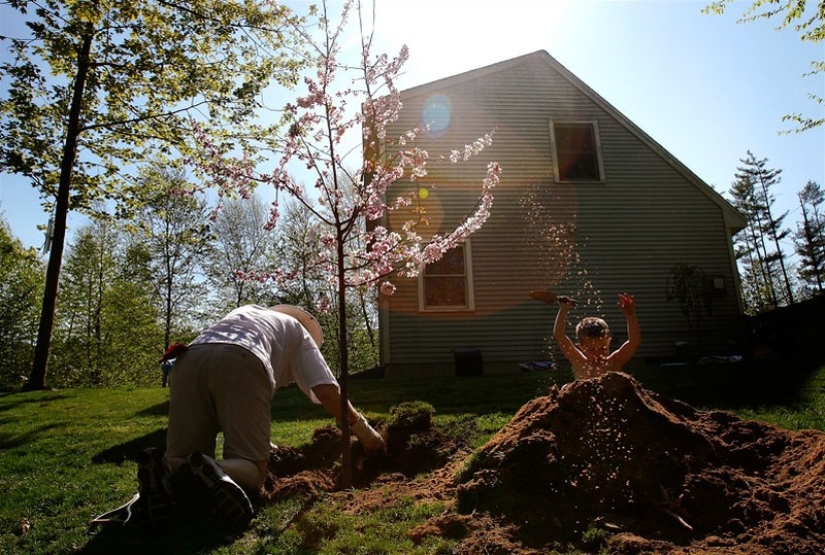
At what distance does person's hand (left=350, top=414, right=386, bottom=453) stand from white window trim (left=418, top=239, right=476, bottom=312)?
279 inches

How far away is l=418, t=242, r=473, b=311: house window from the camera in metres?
11.4

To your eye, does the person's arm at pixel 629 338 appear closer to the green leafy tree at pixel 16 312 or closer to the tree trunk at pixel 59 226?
the tree trunk at pixel 59 226

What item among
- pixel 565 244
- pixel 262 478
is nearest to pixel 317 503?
pixel 262 478

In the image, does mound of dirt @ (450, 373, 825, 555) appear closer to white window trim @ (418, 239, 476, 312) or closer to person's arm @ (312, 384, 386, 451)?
person's arm @ (312, 384, 386, 451)

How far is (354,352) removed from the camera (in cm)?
2752

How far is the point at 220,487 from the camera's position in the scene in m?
2.59

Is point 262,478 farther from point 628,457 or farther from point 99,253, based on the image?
point 99,253

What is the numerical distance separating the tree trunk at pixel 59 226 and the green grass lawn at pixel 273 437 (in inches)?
34.1

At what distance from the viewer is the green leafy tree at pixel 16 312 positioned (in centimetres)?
2294

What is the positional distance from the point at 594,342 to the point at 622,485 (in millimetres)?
1650

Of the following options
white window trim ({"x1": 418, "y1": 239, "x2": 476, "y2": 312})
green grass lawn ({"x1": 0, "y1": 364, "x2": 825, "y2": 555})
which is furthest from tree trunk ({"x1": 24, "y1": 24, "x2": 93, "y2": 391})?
white window trim ({"x1": 418, "y1": 239, "x2": 476, "y2": 312})

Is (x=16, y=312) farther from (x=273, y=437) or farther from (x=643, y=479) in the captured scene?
(x=643, y=479)

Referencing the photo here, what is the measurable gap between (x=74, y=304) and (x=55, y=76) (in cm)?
1568

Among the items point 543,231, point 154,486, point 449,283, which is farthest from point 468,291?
point 154,486
